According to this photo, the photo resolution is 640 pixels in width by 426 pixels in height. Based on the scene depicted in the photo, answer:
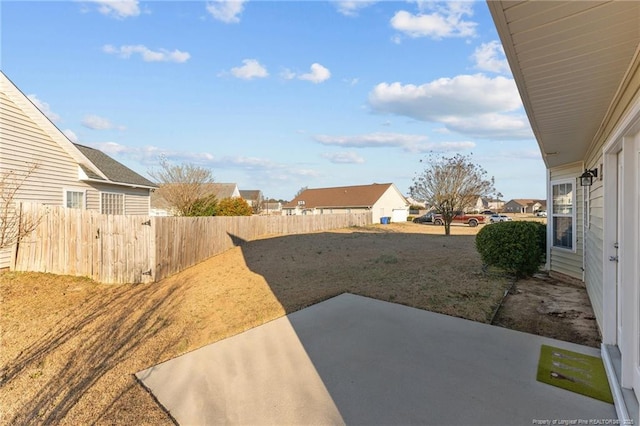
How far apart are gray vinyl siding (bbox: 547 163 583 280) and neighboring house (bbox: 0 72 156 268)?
1307cm

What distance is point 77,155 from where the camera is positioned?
31.7 ft

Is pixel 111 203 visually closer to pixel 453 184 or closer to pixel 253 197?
pixel 453 184

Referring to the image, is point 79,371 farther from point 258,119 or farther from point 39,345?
point 258,119

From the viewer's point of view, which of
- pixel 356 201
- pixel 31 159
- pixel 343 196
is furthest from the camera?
pixel 343 196

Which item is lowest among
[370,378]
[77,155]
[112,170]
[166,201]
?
[370,378]

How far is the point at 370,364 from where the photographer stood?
3.40 m

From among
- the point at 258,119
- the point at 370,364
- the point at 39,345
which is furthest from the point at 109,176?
the point at 370,364

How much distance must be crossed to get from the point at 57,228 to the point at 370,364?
26.9 feet

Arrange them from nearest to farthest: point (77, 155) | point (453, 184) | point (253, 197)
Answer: point (77, 155)
point (453, 184)
point (253, 197)

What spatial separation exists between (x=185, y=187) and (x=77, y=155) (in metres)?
11.6

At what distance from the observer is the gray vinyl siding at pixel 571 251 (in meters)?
6.66

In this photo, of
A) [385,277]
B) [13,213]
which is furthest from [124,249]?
[385,277]

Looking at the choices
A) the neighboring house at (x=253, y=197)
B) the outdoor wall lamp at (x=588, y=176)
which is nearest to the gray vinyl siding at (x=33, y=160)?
the outdoor wall lamp at (x=588, y=176)

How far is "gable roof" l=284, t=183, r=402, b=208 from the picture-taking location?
35.3 m
